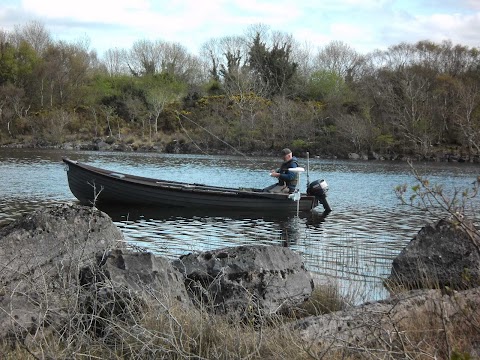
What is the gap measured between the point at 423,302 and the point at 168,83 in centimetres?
6859

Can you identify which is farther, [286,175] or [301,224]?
[286,175]


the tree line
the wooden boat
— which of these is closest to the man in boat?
the wooden boat

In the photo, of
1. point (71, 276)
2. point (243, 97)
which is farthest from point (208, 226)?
point (243, 97)

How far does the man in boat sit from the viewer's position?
19734 millimetres

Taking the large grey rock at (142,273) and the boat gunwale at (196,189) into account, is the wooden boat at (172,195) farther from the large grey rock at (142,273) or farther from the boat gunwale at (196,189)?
the large grey rock at (142,273)

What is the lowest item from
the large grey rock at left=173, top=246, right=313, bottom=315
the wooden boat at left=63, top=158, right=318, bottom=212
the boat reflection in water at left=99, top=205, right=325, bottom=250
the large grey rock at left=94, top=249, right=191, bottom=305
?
the boat reflection in water at left=99, top=205, right=325, bottom=250

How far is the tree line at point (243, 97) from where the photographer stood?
180 ft

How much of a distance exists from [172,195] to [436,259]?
38.9ft

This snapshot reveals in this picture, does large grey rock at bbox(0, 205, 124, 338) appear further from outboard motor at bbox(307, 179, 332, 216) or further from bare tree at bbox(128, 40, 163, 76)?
bare tree at bbox(128, 40, 163, 76)

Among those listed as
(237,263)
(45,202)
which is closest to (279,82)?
(45,202)

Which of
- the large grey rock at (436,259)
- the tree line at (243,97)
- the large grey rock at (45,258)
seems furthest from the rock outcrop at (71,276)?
the tree line at (243,97)

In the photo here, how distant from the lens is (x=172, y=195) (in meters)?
20.6

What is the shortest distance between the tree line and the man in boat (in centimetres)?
3186

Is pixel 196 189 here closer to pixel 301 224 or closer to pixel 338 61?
pixel 301 224
